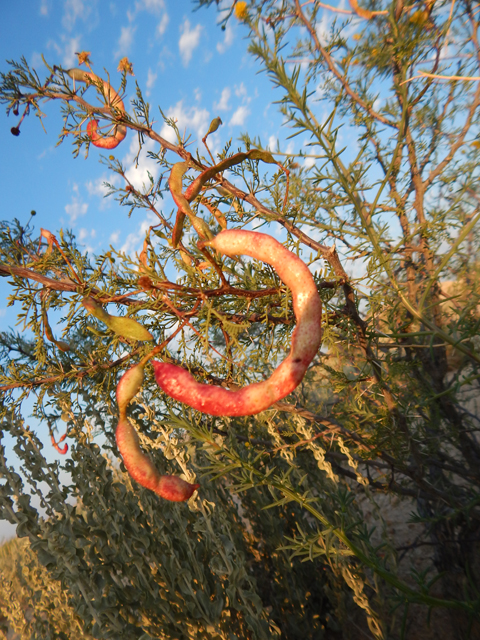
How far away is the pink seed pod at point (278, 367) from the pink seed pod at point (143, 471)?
130 millimetres

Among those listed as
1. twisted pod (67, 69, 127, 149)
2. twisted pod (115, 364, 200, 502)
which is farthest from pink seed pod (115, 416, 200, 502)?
twisted pod (67, 69, 127, 149)

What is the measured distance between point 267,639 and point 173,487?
→ 1.22 metres

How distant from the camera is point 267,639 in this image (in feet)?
4.58

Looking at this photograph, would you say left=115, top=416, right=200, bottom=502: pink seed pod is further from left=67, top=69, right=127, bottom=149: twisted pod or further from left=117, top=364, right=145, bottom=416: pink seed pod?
left=67, top=69, right=127, bottom=149: twisted pod

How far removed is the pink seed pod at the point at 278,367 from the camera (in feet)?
1.66

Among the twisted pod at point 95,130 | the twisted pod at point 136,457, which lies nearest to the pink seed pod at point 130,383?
the twisted pod at point 136,457

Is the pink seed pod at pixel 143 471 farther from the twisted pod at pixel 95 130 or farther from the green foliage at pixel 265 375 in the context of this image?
the twisted pod at pixel 95 130

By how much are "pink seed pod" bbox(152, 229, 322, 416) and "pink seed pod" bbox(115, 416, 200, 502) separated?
130 mm

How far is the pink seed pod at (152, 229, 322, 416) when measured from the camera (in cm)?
51

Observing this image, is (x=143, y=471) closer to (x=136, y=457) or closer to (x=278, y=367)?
(x=136, y=457)

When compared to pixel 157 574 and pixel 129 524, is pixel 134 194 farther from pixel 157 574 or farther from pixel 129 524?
pixel 157 574

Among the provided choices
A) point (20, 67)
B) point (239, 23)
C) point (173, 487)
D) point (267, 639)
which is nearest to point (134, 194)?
point (20, 67)

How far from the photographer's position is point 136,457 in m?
0.59

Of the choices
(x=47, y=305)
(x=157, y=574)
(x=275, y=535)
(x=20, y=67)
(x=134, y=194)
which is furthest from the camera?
(x=275, y=535)
